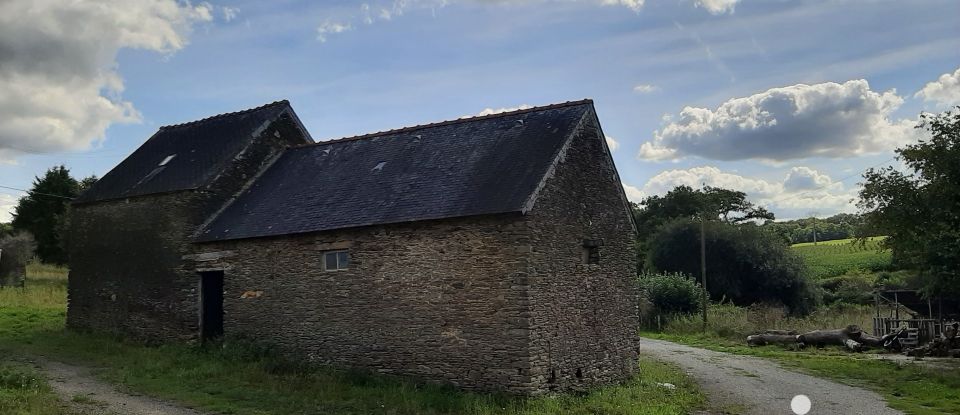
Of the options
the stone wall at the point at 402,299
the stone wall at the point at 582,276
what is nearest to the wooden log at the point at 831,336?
the stone wall at the point at 582,276

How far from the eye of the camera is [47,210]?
45469 millimetres

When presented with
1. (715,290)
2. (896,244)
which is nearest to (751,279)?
(715,290)

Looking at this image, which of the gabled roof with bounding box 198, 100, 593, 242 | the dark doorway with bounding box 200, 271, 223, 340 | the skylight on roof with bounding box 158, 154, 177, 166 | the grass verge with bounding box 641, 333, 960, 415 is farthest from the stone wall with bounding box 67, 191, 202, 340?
the grass verge with bounding box 641, 333, 960, 415

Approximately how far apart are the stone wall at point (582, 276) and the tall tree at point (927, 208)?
10.1 metres

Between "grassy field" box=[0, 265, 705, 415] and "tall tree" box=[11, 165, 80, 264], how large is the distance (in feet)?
91.1

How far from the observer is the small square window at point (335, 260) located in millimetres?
16938

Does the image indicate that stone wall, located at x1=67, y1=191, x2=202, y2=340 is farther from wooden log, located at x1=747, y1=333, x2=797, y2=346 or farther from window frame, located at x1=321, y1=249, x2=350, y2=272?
wooden log, located at x1=747, y1=333, x2=797, y2=346

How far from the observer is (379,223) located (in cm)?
1611

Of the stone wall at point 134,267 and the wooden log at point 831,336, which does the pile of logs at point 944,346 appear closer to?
the wooden log at point 831,336

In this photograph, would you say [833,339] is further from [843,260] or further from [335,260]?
[843,260]

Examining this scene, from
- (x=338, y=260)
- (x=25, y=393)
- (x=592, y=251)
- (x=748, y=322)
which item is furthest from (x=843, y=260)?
(x=25, y=393)

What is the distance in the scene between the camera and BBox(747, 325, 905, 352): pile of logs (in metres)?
26.5

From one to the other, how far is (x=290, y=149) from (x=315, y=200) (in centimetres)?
500

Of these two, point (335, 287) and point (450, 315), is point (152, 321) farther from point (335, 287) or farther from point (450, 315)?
point (450, 315)
